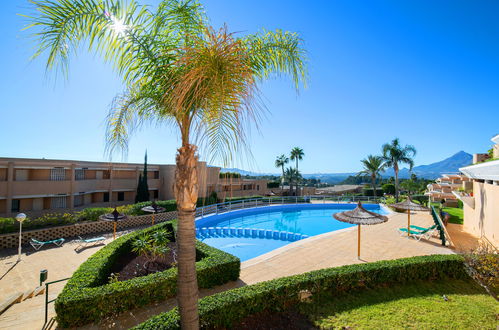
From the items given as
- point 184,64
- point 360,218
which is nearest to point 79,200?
point 360,218

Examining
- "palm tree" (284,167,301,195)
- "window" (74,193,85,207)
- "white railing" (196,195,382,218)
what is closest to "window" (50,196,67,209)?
"window" (74,193,85,207)

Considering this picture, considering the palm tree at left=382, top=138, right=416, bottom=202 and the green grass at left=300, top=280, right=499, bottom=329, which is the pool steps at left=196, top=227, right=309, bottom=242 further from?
the palm tree at left=382, top=138, right=416, bottom=202

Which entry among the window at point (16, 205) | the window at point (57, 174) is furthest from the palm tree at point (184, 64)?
the window at point (16, 205)

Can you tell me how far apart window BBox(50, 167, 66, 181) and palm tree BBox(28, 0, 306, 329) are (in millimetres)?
22095

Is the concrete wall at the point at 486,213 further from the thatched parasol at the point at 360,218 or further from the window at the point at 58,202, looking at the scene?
the window at the point at 58,202

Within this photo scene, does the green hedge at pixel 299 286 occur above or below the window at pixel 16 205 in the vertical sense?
below

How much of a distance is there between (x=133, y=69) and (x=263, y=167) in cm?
250

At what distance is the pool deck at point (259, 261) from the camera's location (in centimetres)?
591

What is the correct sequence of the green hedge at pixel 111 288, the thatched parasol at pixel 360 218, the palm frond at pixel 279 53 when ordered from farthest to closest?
the thatched parasol at pixel 360 218, the green hedge at pixel 111 288, the palm frond at pixel 279 53

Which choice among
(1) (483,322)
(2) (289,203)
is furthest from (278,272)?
(2) (289,203)

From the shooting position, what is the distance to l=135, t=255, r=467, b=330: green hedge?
4758mm

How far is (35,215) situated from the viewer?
62.9 ft

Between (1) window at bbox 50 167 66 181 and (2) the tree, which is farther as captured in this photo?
(2) the tree

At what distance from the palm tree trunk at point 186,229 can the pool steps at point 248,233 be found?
43.1ft
